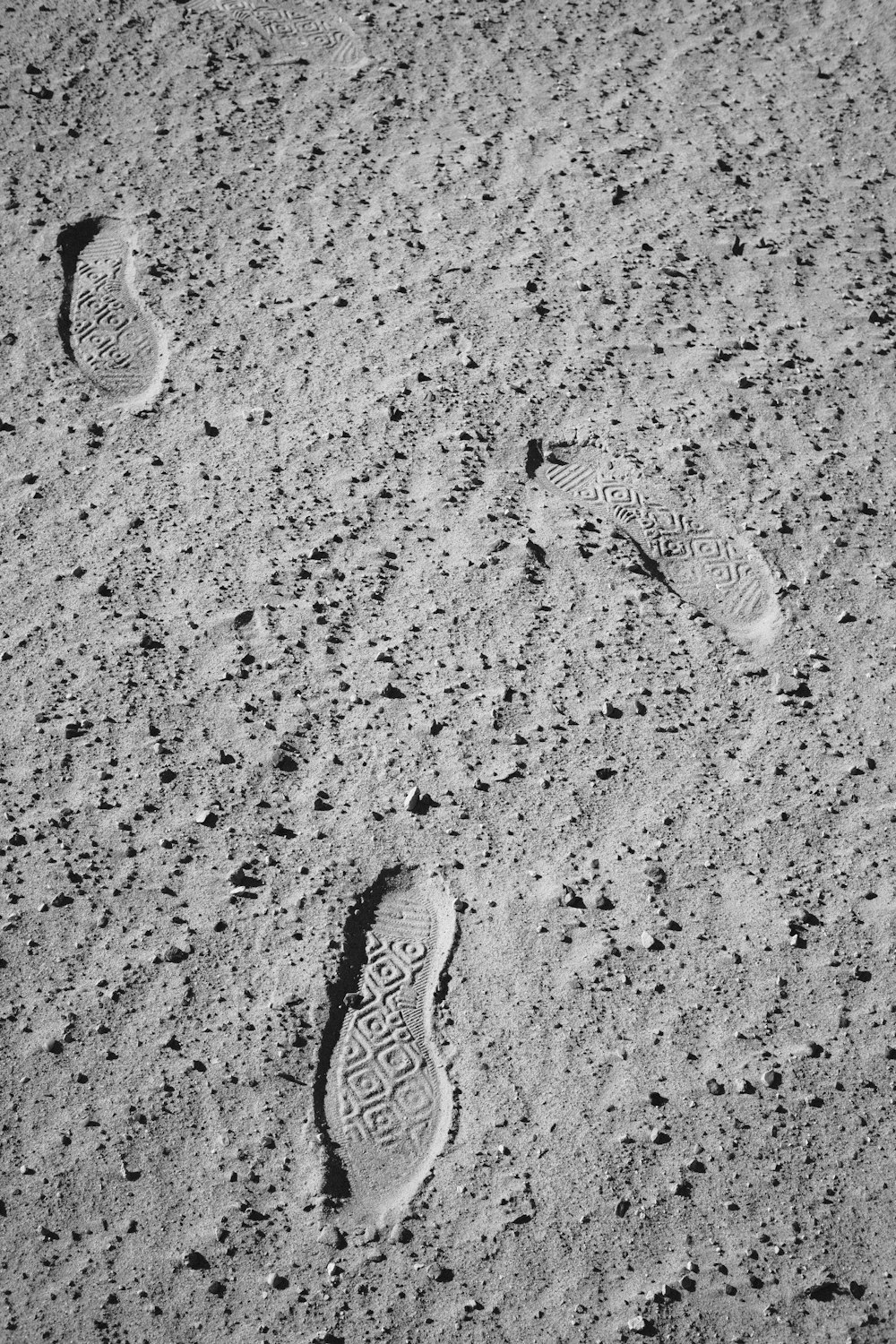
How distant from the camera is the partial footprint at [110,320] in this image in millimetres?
4691

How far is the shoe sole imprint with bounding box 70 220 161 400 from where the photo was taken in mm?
4695

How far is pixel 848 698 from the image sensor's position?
406 cm

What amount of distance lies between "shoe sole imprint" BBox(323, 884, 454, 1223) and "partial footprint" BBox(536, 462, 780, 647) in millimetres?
1437

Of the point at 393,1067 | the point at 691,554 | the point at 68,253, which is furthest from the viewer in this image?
the point at 68,253

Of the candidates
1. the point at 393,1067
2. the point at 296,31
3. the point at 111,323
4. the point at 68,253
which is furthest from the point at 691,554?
the point at 296,31

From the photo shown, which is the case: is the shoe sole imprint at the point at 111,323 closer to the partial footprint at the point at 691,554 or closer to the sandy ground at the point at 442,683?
the sandy ground at the point at 442,683

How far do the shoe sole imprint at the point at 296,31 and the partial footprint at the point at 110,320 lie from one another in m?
1.44

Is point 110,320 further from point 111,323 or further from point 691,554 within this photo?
point 691,554

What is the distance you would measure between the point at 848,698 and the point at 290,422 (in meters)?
2.21

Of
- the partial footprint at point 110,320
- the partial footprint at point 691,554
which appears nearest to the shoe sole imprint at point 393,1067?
the partial footprint at point 691,554

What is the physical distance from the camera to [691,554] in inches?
171

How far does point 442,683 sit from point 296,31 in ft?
12.2

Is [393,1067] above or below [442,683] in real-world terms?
below

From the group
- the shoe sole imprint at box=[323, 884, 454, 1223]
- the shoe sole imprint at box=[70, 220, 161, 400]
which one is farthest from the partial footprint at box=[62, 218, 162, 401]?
the shoe sole imprint at box=[323, 884, 454, 1223]
